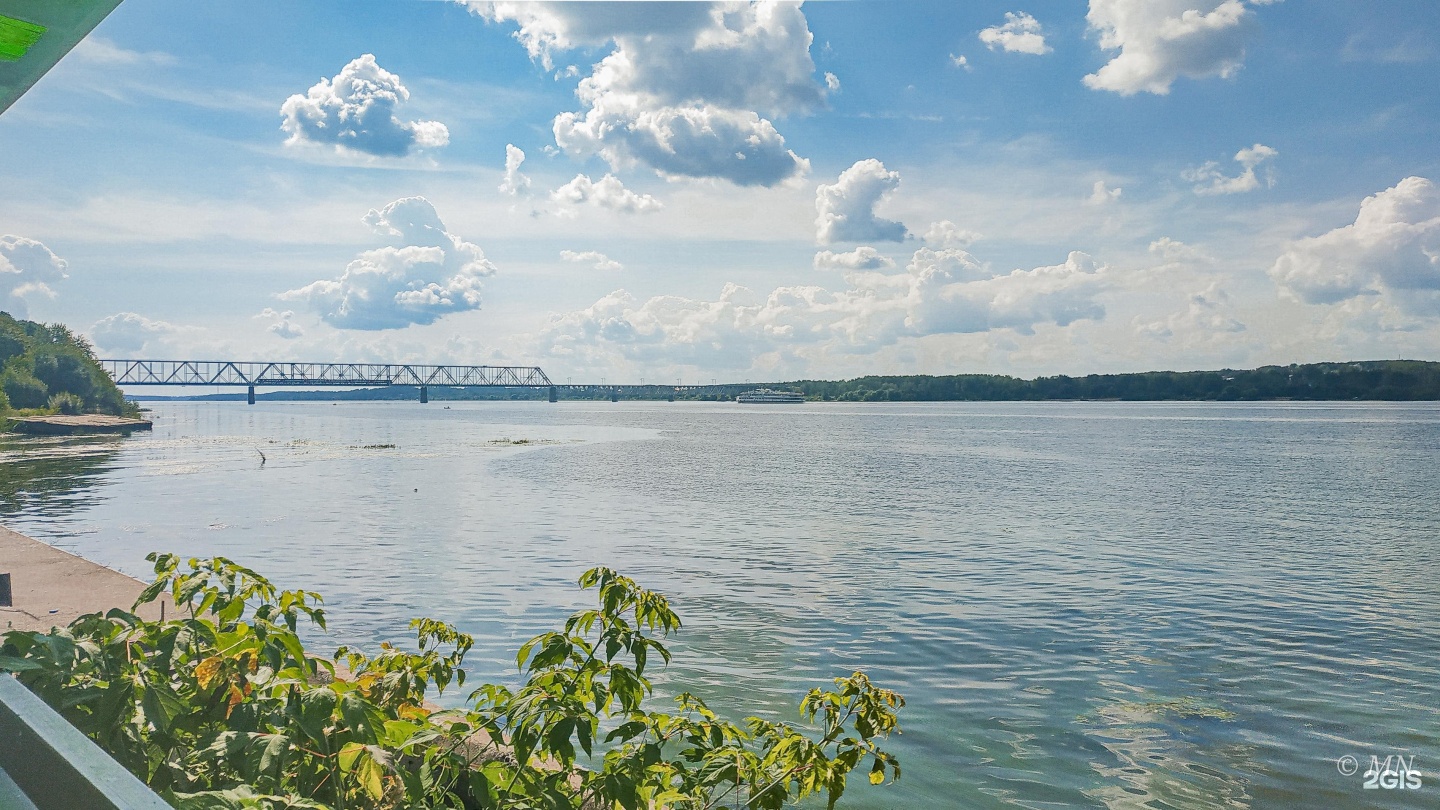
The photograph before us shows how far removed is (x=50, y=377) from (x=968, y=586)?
12150cm

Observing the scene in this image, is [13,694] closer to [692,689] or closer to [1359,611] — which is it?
[692,689]

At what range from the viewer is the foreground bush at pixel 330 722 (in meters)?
3.36

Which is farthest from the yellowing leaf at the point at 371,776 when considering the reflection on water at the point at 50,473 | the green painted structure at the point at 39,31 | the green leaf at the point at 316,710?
the reflection on water at the point at 50,473

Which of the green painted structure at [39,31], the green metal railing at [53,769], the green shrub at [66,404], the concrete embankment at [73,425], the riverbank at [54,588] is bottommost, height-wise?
the concrete embankment at [73,425]

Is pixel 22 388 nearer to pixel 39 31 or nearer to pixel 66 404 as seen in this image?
pixel 66 404

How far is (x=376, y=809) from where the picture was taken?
3.69 meters

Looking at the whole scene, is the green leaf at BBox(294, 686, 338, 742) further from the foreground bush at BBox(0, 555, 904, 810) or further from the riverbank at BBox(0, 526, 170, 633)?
the riverbank at BBox(0, 526, 170, 633)

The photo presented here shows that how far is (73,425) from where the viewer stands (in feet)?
285

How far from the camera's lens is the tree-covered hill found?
322ft

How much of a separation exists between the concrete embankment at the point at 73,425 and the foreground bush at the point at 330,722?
99853 mm

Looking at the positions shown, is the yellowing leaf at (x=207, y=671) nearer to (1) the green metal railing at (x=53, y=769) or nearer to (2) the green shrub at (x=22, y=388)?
(1) the green metal railing at (x=53, y=769)

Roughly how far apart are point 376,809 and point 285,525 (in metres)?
26.3

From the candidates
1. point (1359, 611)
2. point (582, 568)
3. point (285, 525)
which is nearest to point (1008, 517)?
point (1359, 611)

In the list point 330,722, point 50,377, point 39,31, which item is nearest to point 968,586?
point 330,722
